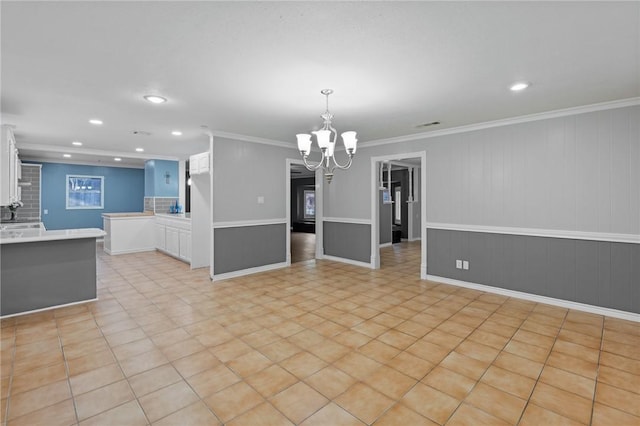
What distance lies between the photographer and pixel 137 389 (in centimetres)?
217

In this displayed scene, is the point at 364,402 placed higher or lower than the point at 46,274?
lower

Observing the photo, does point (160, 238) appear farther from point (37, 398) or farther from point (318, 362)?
point (318, 362)

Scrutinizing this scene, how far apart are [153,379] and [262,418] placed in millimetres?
968

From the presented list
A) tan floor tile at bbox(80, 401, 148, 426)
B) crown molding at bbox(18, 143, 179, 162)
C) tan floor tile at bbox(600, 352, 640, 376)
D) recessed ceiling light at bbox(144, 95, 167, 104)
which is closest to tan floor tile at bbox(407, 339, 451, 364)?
tan floor tile at bbox(600, 352, 640, 376)

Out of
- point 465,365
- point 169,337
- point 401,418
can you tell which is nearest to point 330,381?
point 401,418

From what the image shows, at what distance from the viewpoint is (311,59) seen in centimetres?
244

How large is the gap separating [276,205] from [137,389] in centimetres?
402

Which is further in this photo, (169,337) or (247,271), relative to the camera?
(247,271)

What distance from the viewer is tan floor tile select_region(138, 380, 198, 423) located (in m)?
1.93

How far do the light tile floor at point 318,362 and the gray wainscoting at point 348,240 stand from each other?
5.90 feet

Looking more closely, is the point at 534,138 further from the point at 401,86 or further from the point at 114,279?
the point at 114,279

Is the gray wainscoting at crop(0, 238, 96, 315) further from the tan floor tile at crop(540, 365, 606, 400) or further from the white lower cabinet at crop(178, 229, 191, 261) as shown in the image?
the tan floor tile at crop(540, 365, 606, 400)

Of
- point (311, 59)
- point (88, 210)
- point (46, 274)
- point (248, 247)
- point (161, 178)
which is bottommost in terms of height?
point (46, 274)

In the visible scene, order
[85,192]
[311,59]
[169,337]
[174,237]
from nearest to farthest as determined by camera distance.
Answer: [311,59]
[169,337]
[174,237]
[85,192]
